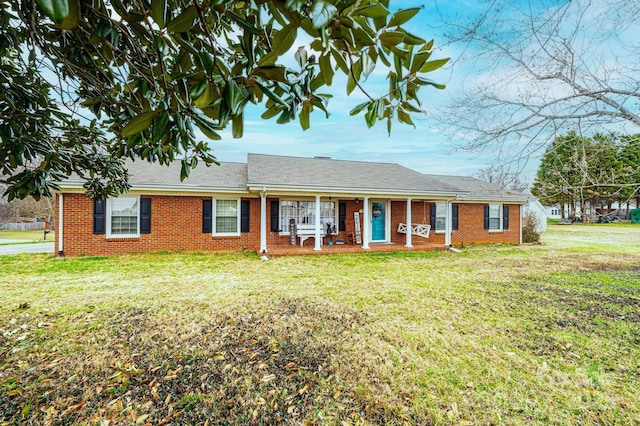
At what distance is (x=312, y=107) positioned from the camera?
5.93 feet

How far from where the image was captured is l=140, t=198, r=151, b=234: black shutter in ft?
33.6

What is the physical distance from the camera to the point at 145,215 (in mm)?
10312

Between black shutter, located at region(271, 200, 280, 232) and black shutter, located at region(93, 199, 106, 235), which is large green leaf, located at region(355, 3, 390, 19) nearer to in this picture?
black shutter, located at region(271, 200, 280, 232)

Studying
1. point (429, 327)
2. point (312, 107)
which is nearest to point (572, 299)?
point (429, 327)

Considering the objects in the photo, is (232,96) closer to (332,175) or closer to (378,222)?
(332,175)

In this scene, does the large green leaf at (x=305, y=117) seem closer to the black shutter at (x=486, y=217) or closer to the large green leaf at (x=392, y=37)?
the large green leaf at (x=392, y=37)

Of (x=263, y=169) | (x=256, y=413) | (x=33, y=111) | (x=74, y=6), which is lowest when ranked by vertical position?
(x=256, y=413)

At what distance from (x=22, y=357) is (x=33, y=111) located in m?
2.66

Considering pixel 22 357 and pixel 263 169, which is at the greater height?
pixel 263 169

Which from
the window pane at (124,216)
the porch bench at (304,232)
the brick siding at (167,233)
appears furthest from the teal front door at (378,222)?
the window pane at (124,216)

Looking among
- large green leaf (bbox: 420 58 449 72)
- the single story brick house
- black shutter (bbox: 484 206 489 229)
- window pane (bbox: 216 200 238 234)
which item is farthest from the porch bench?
large green leaf (bbox: 420 58 449 72)

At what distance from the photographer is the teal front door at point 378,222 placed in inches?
522

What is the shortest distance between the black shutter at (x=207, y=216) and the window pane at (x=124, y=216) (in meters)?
2.19

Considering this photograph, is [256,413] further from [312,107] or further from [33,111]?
[33,111]
